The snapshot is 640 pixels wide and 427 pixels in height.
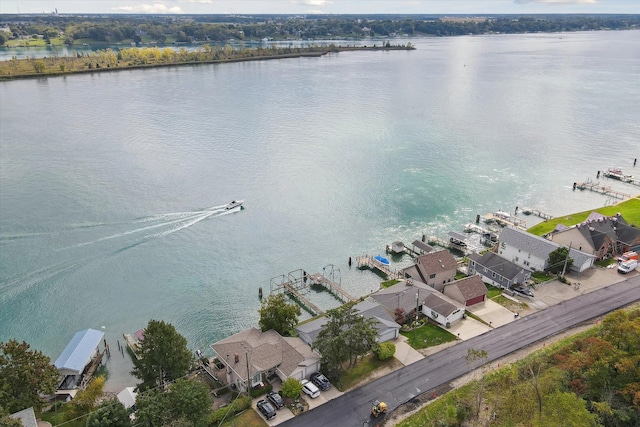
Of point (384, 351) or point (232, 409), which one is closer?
point (232, 409)

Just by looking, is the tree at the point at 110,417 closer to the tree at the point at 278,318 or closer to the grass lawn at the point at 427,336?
the tree at the point at 278,318

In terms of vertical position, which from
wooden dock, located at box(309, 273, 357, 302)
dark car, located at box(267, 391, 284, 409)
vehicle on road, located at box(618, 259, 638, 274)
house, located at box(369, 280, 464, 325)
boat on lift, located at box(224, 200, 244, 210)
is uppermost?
boat on lift, located at box(224, 200, 244, 210)

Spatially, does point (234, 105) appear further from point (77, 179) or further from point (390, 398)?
point (390, 398)

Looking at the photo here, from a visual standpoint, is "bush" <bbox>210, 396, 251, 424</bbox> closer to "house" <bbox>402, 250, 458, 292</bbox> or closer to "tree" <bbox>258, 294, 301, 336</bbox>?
"tree" <bbox>258, 294, 301, 336</bbox>

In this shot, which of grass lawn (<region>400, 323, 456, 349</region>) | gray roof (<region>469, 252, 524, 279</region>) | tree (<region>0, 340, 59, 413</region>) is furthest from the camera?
gray roof (<region>469, 252, 524, 279</region>)

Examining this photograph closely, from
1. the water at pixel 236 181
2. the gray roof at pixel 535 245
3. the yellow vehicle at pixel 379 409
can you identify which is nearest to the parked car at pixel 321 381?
the yellow vehicle at pixel 379 409

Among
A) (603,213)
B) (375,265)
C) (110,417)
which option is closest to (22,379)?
(110,417)

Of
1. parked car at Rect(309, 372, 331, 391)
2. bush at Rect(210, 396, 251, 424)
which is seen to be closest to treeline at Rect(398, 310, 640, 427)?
parked car at Rect(309, 372, 331, 391)

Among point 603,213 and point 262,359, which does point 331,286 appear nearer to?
point 262,359
